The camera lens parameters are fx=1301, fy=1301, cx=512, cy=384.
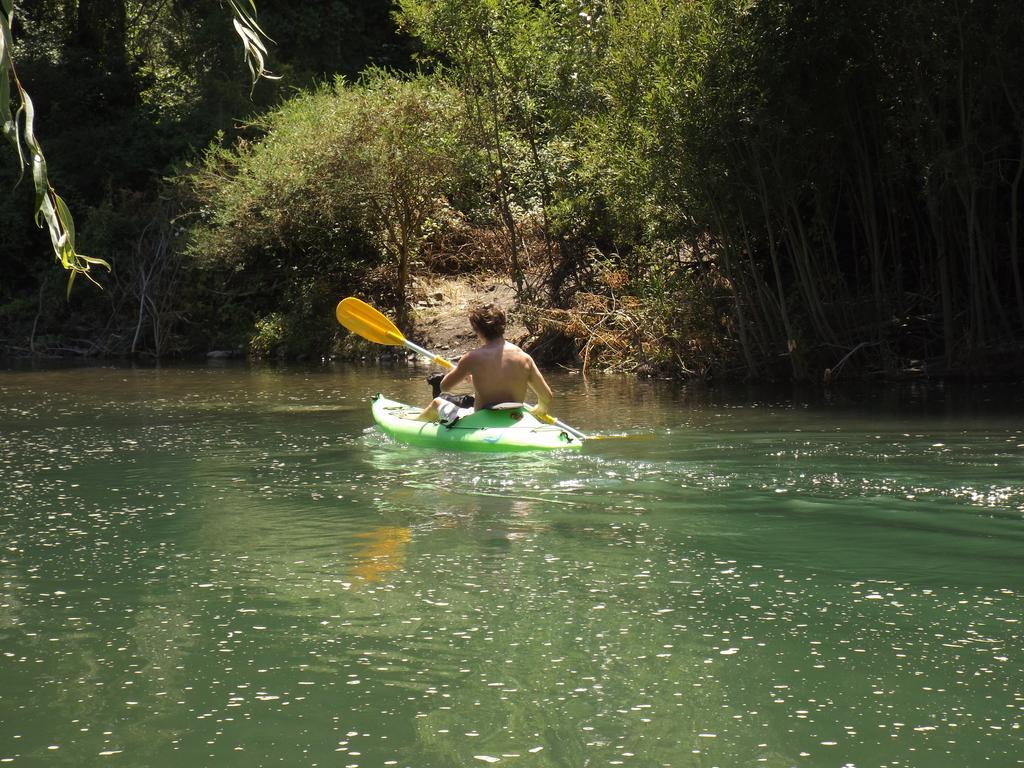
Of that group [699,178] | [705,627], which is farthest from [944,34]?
[705,627]

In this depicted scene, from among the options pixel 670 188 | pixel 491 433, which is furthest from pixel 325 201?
pixel 491 433

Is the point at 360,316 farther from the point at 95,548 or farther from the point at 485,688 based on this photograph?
the point at 485,688

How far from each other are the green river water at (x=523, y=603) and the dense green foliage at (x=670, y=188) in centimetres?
408

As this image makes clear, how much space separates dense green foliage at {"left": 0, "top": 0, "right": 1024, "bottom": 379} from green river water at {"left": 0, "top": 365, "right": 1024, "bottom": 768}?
4077mm

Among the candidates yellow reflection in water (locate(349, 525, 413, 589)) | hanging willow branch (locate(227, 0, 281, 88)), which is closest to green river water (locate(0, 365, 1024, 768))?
yellow reflection in water (locate(349, 525, 413, 589))

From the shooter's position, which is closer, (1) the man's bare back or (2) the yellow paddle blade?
(1) the man's bare back

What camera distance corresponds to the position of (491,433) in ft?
28.9

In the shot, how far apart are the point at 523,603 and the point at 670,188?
8.98 meters

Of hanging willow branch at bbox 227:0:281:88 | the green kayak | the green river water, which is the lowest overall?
the green river water

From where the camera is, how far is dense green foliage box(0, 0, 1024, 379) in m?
12.4

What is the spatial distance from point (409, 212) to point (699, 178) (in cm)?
714

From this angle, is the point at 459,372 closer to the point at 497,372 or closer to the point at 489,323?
the point at 497,372

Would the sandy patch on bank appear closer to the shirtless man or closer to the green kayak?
the green kayak

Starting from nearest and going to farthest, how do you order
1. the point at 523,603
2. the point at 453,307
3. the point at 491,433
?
the point at 523,603
the point at 491,433
the point at 453,307
